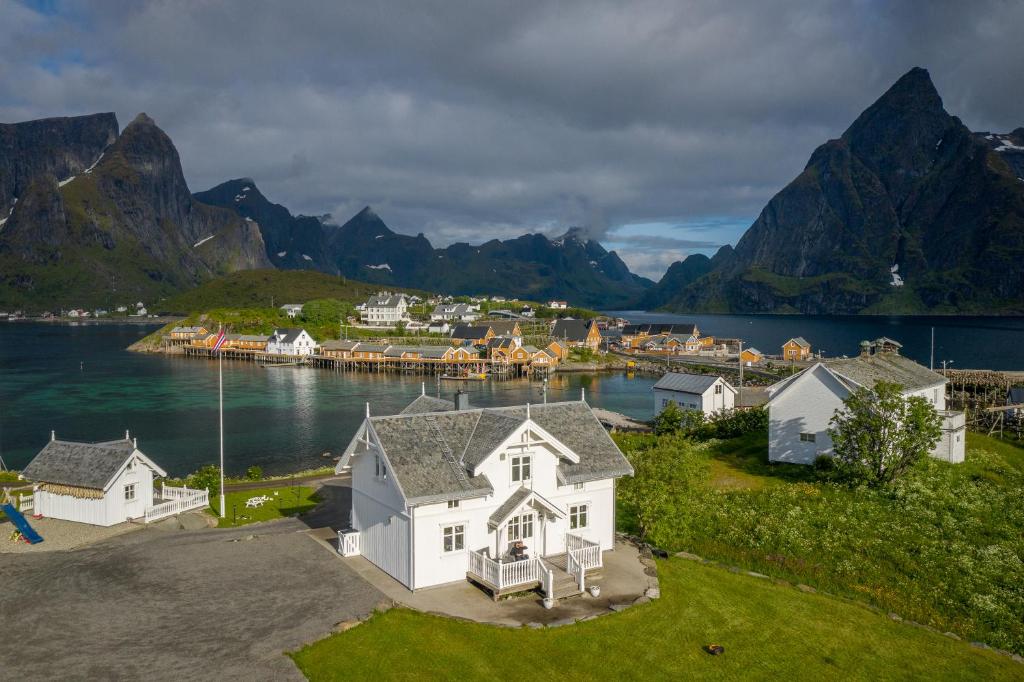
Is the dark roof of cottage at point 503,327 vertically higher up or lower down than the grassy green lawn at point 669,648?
higher up

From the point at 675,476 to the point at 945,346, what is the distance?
151931 mm

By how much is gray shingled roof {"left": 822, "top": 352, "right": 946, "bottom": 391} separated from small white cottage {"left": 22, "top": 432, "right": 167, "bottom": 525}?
34847 millimetres

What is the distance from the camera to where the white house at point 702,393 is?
5250 centimetres

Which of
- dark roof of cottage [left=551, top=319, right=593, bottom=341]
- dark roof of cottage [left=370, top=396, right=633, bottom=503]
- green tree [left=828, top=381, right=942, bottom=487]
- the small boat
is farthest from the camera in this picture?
dark roof of cottage [left=551, top=319, right=593, bottom=341]

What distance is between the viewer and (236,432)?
2453 inches

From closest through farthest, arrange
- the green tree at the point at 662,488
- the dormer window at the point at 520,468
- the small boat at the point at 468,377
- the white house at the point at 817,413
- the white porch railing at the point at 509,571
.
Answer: the white porch railing at the point at 509,571
the dormer window at the point at 520,468
the green tree at the point at 662,488
the white house at the point at 817,413
the small boat at the point at 468,377

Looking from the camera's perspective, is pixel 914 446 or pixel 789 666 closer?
pixel 789 666

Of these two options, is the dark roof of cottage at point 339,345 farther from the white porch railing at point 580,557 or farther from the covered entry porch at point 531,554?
the white porch railing at point 580,557

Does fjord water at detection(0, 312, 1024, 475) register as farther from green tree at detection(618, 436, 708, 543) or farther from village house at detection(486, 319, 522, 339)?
green tree at detection(618, 436, 708, 543)

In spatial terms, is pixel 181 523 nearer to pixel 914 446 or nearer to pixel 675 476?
pixel 675 476

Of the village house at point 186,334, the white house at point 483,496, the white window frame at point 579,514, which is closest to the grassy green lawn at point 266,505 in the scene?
the white house at point 483,496

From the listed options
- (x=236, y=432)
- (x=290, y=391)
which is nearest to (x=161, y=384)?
(x=290, y=391)

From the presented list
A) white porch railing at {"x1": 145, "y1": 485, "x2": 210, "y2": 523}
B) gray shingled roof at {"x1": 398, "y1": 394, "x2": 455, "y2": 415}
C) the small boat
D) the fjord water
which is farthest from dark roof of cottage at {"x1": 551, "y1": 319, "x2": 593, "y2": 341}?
white porch railing at {"x1": 145, "y1": 485, "x2": 210, "y2": 523}

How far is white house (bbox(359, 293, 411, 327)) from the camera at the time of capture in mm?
175250
